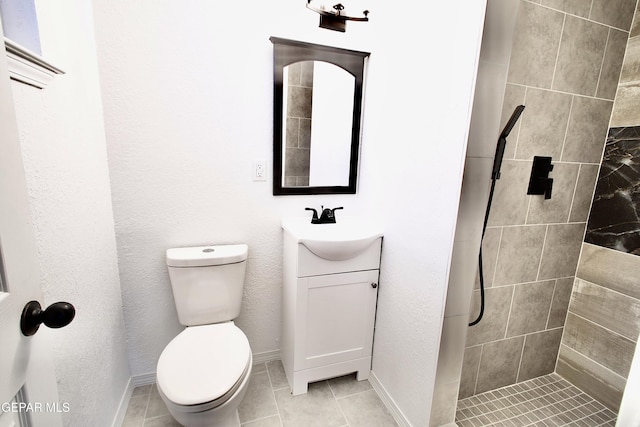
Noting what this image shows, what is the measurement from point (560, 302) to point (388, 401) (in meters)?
1.19

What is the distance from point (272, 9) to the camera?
1.62 metres

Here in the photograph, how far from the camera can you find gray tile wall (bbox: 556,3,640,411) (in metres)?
1.54

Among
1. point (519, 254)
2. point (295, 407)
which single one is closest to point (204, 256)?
point (295, 407)

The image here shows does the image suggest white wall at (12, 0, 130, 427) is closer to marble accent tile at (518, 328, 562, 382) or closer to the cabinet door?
the cabinet door

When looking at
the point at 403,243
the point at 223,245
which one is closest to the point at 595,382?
the point at 403,243

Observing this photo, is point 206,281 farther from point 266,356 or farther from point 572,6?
point 572,6

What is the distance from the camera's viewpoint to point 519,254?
1607 millimetres

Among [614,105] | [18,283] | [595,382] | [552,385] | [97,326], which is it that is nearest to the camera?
[18,283]

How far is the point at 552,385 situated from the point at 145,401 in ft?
7.83

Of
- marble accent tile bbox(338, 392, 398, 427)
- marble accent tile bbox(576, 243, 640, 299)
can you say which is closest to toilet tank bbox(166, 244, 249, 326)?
marble accent tile bbox(338, 392, 398, 427)

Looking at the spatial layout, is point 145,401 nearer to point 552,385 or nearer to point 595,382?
→ point 552,385

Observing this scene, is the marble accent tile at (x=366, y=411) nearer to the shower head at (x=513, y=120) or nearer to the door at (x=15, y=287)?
the door at (x=15, y=287)

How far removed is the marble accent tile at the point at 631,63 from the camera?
1.52 meters

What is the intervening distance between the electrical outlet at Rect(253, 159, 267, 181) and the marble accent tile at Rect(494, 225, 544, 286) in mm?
1340
